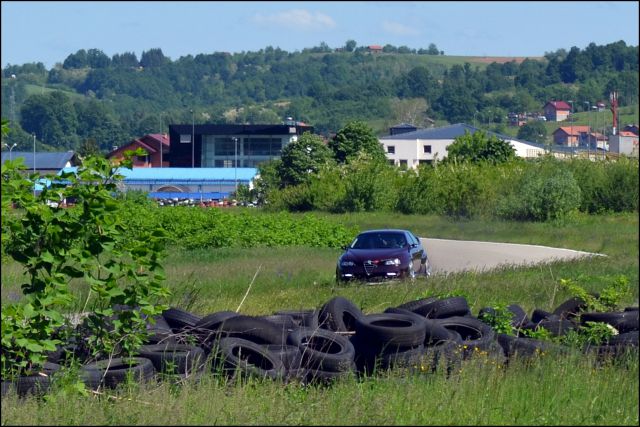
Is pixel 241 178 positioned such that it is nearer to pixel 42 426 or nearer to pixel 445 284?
pixel 445 284

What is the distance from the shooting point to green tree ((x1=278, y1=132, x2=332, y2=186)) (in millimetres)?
70875

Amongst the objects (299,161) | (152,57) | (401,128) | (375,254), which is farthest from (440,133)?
(375,254)

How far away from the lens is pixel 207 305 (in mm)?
16062

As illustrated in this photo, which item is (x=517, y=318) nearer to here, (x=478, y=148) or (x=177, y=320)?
(x=177, y=320)

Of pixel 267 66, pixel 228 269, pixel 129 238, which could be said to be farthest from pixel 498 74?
pixel 267 66

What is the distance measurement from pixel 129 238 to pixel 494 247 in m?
16.7

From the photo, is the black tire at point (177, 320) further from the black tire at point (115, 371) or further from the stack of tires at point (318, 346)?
the black tire at point (115, 371)

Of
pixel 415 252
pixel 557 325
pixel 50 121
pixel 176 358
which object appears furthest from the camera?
pixel 50 121

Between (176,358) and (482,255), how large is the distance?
20961 mm

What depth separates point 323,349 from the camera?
10797mm

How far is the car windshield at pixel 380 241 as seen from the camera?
26.8 m

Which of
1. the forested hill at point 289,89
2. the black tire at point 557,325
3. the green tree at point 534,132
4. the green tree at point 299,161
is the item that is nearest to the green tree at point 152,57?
the forested hill at point 289,89

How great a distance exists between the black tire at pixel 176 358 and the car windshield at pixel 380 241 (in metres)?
16.8

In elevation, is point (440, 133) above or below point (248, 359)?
above
